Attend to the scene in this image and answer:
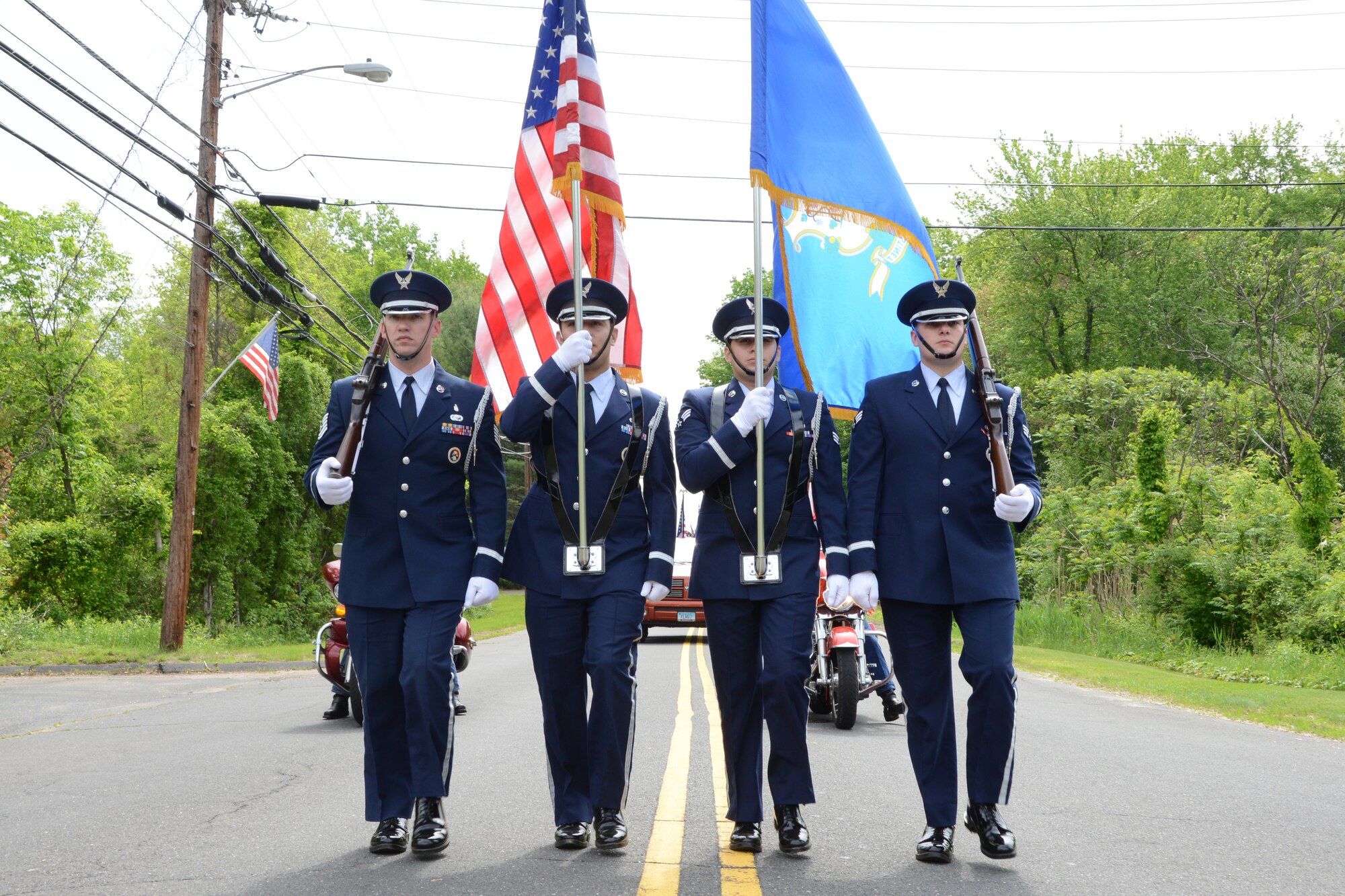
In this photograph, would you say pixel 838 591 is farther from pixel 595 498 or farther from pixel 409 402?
pixel 409 402

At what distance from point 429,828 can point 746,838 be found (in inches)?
50.5

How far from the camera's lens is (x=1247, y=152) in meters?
Answer: 48.5

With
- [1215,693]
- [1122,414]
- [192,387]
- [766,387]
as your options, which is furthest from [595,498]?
[1122,414]

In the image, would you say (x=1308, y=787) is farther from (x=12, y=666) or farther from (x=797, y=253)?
(x=12, y=666)

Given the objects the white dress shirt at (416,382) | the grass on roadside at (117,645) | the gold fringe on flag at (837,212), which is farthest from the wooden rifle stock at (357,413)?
the grass on roadside at (117,645)

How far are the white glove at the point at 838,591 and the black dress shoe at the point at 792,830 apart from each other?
860mm

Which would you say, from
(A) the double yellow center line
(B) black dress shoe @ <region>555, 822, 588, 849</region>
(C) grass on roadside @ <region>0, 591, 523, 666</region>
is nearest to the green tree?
(A) the double yellow center line

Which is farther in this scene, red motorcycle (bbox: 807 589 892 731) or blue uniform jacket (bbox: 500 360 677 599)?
red motorcycle (bbox: 807 589 892 731)

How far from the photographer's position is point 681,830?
5523mm

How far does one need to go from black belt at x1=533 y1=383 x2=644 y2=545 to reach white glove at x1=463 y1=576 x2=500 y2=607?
0.37 m

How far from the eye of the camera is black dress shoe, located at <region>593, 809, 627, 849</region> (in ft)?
16.5

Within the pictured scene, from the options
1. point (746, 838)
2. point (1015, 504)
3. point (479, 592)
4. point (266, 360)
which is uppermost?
point (266, 360)

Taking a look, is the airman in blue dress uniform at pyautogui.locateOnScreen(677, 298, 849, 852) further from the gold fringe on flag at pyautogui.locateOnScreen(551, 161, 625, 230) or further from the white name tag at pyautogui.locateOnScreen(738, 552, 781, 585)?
the gold fringe on flag at pyautogui.locateOnScreen(551, 161, 625, 230)

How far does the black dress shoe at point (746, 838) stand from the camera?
505 centimetres
